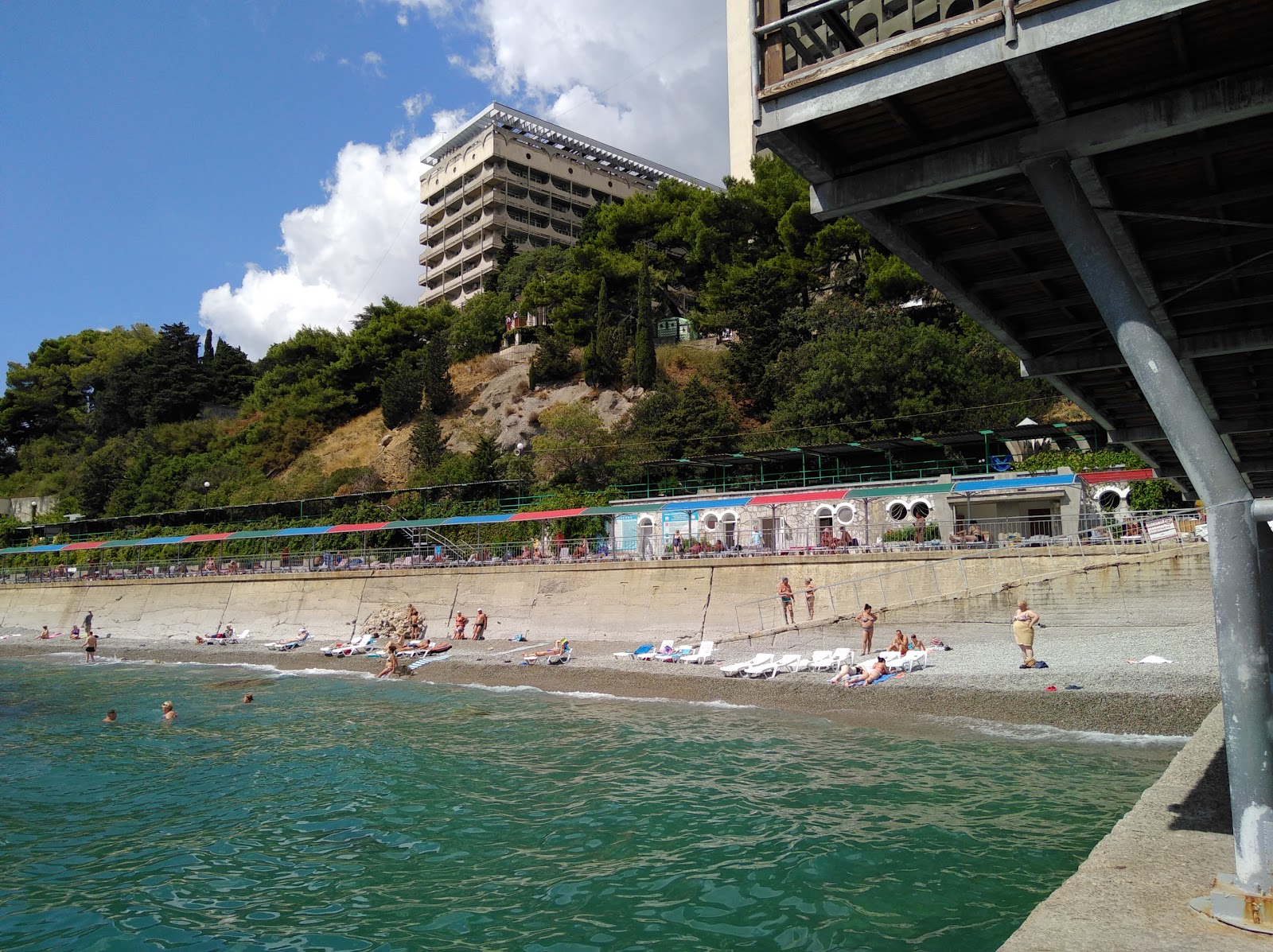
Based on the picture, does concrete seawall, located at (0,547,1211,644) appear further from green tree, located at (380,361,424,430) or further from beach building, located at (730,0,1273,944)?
green tree, located at (380,361,424,430)

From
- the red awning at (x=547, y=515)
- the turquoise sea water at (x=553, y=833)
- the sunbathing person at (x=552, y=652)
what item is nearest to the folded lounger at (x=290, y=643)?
the red awning at (x=547, y=515)

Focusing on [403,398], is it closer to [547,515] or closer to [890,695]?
[547,515]

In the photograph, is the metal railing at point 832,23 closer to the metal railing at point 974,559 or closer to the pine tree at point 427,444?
the metal railing at point 974,559

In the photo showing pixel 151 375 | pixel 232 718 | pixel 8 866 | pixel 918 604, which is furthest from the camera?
pixel 151 375

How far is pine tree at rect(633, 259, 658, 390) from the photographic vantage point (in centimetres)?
5072

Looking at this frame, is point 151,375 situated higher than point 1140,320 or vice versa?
point 151,375

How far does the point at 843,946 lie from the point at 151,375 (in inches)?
3272

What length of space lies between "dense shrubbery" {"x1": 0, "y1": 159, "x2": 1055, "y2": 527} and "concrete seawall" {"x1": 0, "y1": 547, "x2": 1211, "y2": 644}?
11.6 m

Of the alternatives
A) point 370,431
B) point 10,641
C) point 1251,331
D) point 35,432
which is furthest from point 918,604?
point 35,432

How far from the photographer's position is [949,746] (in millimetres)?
12812

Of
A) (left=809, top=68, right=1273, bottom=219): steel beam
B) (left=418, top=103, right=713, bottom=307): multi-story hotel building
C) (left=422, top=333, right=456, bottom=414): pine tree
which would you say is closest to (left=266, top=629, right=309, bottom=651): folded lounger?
(left=422, top=333, right=456, bottom=414): pine tree

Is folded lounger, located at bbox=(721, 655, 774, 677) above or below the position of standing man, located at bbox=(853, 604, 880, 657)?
below

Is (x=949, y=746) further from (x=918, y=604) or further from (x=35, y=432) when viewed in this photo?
(x=35, y=432)

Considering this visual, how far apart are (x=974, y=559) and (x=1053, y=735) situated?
26.7ft
